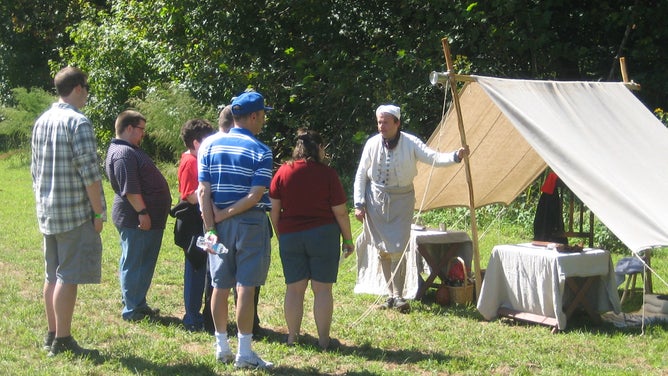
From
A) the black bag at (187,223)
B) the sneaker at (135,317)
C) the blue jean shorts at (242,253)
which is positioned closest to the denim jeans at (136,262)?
the sneaker at (135,317)

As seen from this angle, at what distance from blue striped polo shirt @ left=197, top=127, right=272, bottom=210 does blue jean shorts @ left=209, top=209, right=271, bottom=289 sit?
0.43 ft

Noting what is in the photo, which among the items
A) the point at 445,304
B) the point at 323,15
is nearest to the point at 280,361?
the point at 445,304

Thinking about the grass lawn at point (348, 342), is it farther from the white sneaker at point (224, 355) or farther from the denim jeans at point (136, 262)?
the denim jeans at point (136, 262)

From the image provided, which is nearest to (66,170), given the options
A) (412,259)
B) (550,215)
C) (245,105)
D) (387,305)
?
(245,105)

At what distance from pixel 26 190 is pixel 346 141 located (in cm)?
615

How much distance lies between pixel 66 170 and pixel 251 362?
5.22ft

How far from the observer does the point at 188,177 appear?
625 centimetres

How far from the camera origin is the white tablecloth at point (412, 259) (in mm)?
7586

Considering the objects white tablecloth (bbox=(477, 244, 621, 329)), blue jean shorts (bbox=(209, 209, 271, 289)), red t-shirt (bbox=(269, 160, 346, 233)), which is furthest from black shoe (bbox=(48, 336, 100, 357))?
white tablecloth (bbox=(477, 244, 621, 329))

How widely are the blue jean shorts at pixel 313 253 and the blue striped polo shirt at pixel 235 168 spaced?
0.60m

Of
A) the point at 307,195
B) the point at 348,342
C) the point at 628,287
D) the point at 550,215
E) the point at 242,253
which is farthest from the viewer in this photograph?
the point at 550,215

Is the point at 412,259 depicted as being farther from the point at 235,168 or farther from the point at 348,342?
the point at 235,168

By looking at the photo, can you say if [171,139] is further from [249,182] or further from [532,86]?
[249,182]

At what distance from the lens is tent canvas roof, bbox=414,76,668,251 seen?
626 cm
